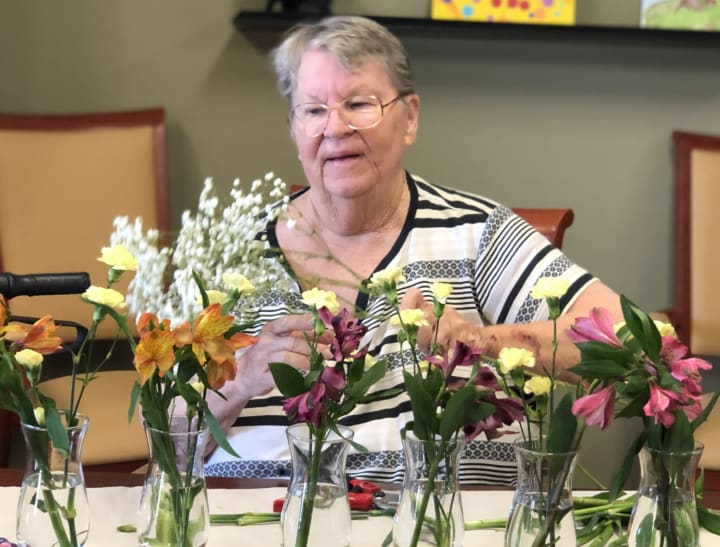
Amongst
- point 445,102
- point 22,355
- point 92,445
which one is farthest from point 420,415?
point 445,102

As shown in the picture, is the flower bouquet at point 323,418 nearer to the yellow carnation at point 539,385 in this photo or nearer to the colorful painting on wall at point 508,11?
the yellow carnation at point 539,385

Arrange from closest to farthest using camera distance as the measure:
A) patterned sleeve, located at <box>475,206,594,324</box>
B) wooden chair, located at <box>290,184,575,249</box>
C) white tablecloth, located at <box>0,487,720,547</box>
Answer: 1. white tablecloth, located at <box>0,487,720,547</box>
2. patterned sleeve, located at <box>475,206,594,324</box>
3. wooden chair, located at <box>290,184,575,249</box>

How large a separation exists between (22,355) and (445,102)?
7.20ft

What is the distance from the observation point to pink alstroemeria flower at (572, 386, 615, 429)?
2.59 ft

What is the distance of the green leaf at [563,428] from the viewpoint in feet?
2.73

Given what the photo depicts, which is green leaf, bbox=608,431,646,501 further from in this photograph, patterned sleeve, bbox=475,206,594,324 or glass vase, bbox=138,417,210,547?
patterned sleeve, bbox=475,206,594,324

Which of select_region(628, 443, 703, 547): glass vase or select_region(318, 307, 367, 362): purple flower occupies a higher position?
select_region(318, 307, 367, 362): purple flower

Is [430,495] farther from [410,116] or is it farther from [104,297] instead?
[410,116]

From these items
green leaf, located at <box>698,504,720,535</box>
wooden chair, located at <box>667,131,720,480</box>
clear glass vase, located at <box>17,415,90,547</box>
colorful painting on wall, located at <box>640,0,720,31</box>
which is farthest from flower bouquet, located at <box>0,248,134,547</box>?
colorful painting on wall, located at <box>640,0,720,31</box>

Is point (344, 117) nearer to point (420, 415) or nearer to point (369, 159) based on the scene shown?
point (369, 159)

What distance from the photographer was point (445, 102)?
2.90m

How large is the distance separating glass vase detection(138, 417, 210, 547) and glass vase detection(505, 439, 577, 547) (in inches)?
11.4

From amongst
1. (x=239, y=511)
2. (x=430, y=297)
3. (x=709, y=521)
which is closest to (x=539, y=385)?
(x=709, y=521)

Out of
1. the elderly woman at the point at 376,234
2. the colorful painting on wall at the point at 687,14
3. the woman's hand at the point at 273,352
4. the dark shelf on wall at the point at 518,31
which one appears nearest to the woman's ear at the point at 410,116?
the elderly woman at the point at 376,234
